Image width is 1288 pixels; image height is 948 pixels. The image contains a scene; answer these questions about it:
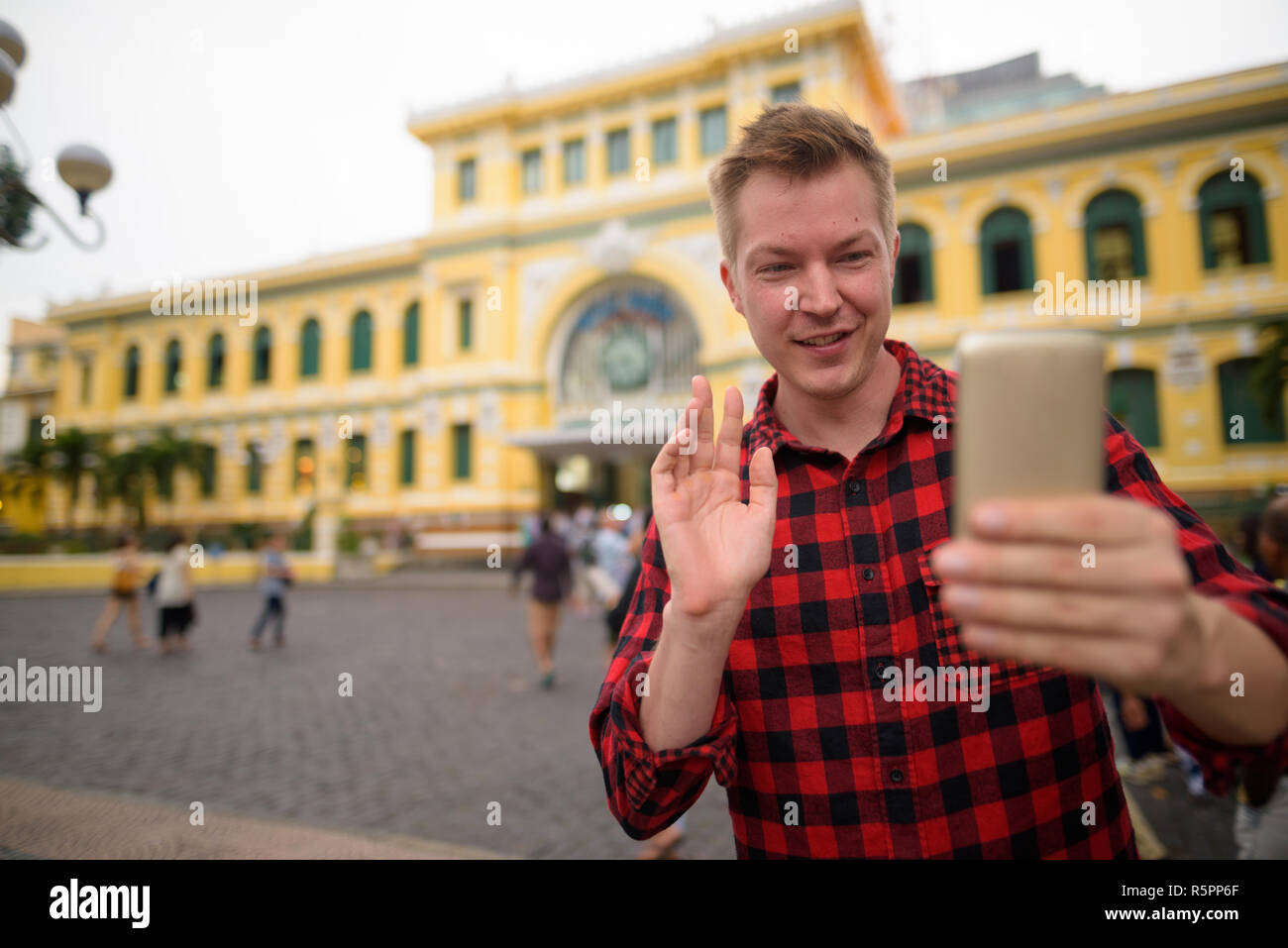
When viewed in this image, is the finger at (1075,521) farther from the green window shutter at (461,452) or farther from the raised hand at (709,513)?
the green window shutter at (461,452)

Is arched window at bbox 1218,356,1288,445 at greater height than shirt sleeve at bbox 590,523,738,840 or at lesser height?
greater

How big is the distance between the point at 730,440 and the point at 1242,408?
2145 cm

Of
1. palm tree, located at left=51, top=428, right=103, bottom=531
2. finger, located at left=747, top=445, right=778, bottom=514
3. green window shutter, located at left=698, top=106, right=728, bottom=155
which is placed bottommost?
finger, located at left=747, top=445, right=778, bottom=514

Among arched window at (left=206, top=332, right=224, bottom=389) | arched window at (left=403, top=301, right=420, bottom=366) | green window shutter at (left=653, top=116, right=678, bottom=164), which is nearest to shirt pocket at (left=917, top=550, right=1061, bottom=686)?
green window shutter at (left=653, top=116, right=678, bottom=164)

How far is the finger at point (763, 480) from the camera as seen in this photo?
1.15m

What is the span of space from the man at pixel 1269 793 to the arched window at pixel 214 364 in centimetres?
3396

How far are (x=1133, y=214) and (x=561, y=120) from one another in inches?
680

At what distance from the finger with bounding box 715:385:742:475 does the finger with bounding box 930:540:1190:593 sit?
2.14ft

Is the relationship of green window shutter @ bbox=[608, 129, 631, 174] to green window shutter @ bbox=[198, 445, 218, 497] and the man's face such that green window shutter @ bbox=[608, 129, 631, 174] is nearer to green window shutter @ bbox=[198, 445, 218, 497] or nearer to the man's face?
green window shutter @ bbox=[198, 445, 218, 497]

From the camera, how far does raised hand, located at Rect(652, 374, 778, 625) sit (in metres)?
1.07

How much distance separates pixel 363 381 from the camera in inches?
1060

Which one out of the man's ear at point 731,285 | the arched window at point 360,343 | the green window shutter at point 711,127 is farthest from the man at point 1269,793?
the arched window at point 360,343
